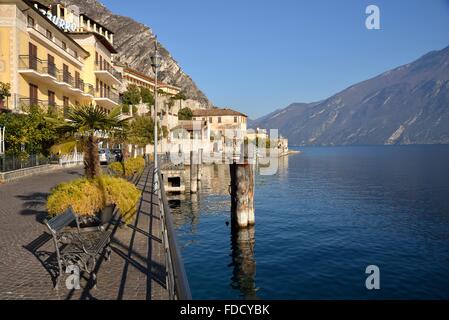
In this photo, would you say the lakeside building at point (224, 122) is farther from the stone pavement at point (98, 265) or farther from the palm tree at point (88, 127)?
the stone pavement at point (98, 265)

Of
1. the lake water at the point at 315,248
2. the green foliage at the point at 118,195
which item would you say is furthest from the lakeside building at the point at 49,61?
the lake water at the point at 315,248

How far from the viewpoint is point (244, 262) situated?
17.1m

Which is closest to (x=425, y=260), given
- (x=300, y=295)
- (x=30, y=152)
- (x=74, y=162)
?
(x=300, y=295)

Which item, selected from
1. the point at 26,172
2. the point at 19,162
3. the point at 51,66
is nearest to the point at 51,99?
the point at 51,66

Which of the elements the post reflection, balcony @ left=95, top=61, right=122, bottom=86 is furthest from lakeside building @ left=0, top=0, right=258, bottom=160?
the post reflection

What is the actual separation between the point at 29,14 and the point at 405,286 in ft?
115

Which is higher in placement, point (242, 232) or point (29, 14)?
point (29, 14)

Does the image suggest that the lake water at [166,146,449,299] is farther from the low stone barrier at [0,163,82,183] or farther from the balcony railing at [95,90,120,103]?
the balcony railing at [95,90,120,103]

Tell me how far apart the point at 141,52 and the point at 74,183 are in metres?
157

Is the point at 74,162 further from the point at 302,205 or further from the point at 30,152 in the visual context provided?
the point at 302,205

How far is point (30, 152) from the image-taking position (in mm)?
29953

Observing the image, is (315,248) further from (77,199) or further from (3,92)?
(3,92)

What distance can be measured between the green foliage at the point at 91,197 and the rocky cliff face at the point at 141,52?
5325 inches

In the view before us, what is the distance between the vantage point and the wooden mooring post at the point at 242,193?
20.5 meters
